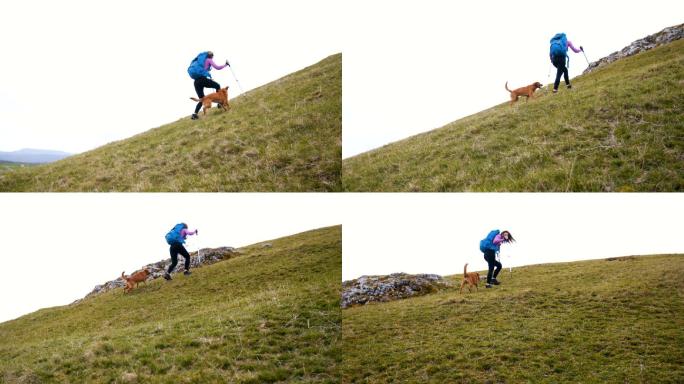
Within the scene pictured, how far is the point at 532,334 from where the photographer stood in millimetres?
15047

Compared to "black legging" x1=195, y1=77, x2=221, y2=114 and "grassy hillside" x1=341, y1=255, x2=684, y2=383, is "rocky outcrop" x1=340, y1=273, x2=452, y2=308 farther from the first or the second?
"black legging" x1=195, y1=77, x2=221, y2=114

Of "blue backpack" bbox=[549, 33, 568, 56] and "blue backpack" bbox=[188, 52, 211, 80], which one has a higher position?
"blue backpack" bbox=[188, 52, 211, 80]

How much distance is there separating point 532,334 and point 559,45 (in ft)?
44.8

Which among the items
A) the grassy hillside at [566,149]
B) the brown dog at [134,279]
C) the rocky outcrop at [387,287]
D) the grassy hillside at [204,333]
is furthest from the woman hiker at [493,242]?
the brown dog at [134,279]

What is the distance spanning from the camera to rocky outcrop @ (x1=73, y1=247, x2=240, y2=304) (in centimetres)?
2786

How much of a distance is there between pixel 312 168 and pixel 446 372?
7.96m

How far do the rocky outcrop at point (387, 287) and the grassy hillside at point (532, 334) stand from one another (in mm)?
1212

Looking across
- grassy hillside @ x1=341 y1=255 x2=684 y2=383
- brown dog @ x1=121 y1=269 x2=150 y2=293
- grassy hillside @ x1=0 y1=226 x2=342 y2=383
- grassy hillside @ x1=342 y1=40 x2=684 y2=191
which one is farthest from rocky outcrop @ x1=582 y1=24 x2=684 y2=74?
brown dog @ x1=121 y1=269 x2=150 y2=293

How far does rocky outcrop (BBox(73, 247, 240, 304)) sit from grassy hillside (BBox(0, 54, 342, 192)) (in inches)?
322

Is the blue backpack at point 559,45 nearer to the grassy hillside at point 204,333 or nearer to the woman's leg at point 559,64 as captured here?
the woman's leg at point 559,64

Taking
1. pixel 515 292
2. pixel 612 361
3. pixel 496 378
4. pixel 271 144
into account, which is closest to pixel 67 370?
pixel 271 144

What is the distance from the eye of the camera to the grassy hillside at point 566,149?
12.4 metres

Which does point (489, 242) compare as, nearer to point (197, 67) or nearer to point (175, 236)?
point (175, 236)

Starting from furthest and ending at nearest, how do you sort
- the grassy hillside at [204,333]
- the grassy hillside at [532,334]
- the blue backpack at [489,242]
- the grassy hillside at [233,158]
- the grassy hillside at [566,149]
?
the blue backpack at [489,242], the grassy hillside at [233,158], the grassy hillside at [532,334], the grassy hillside at [566,149], the grassy hillside at [204,333]
